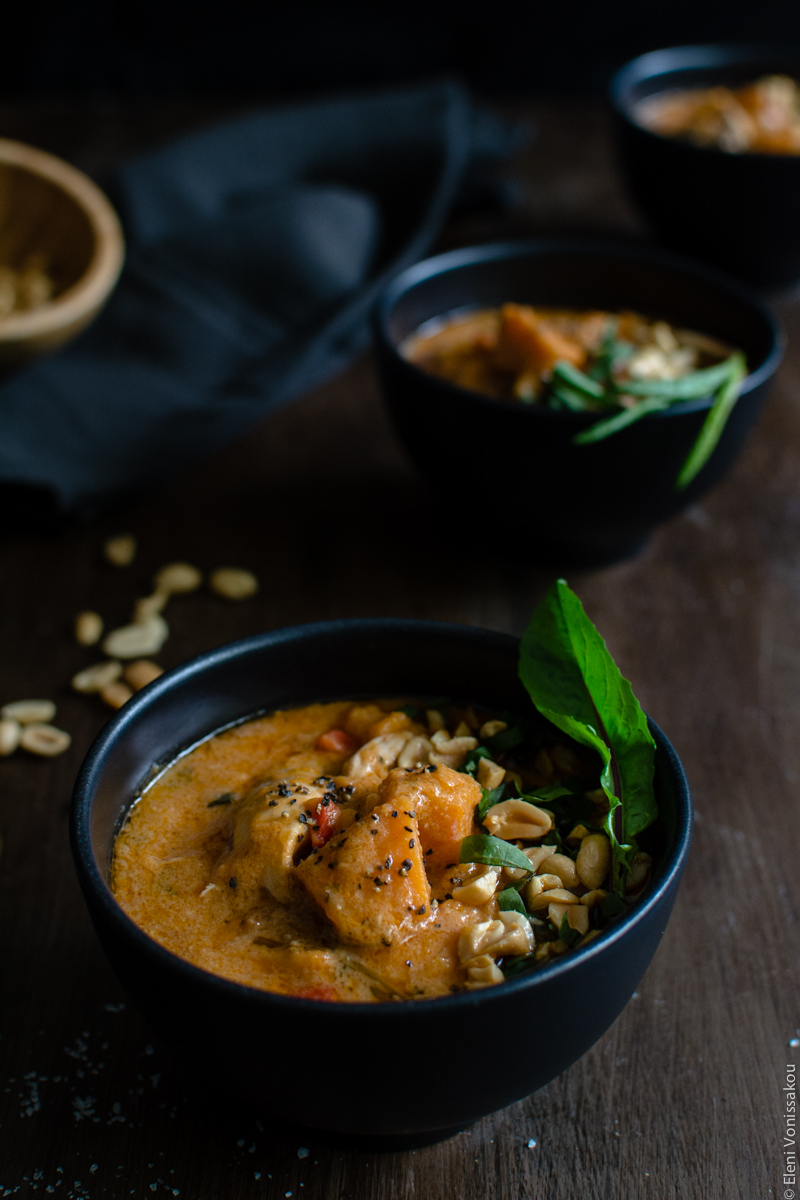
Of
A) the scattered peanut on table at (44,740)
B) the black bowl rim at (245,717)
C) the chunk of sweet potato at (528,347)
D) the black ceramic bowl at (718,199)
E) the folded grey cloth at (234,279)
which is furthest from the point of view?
the black ceramic bowl at (718,199)

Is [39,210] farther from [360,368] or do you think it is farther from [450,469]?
[450,469]

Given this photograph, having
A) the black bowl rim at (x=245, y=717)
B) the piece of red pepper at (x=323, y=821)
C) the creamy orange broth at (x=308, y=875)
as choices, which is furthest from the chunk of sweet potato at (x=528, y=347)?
the piece of red pepper at (x=323, y=821)

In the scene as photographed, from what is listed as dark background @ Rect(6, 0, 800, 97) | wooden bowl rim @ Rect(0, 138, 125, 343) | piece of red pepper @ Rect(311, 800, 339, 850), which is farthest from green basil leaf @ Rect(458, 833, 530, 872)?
dark background @ Rect(6, 0, 800, 97)

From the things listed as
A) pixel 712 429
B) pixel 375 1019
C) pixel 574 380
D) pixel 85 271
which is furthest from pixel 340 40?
pixel 375 1019

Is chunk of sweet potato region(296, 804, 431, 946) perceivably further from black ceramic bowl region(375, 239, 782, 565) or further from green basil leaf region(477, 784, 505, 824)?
black ceramic bowl region(375, 239, 782, 565)

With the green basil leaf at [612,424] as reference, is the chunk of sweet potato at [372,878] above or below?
above

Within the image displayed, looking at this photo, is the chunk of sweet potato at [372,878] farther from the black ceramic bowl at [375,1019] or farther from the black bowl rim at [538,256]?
the black bowl rim at [538,256]
